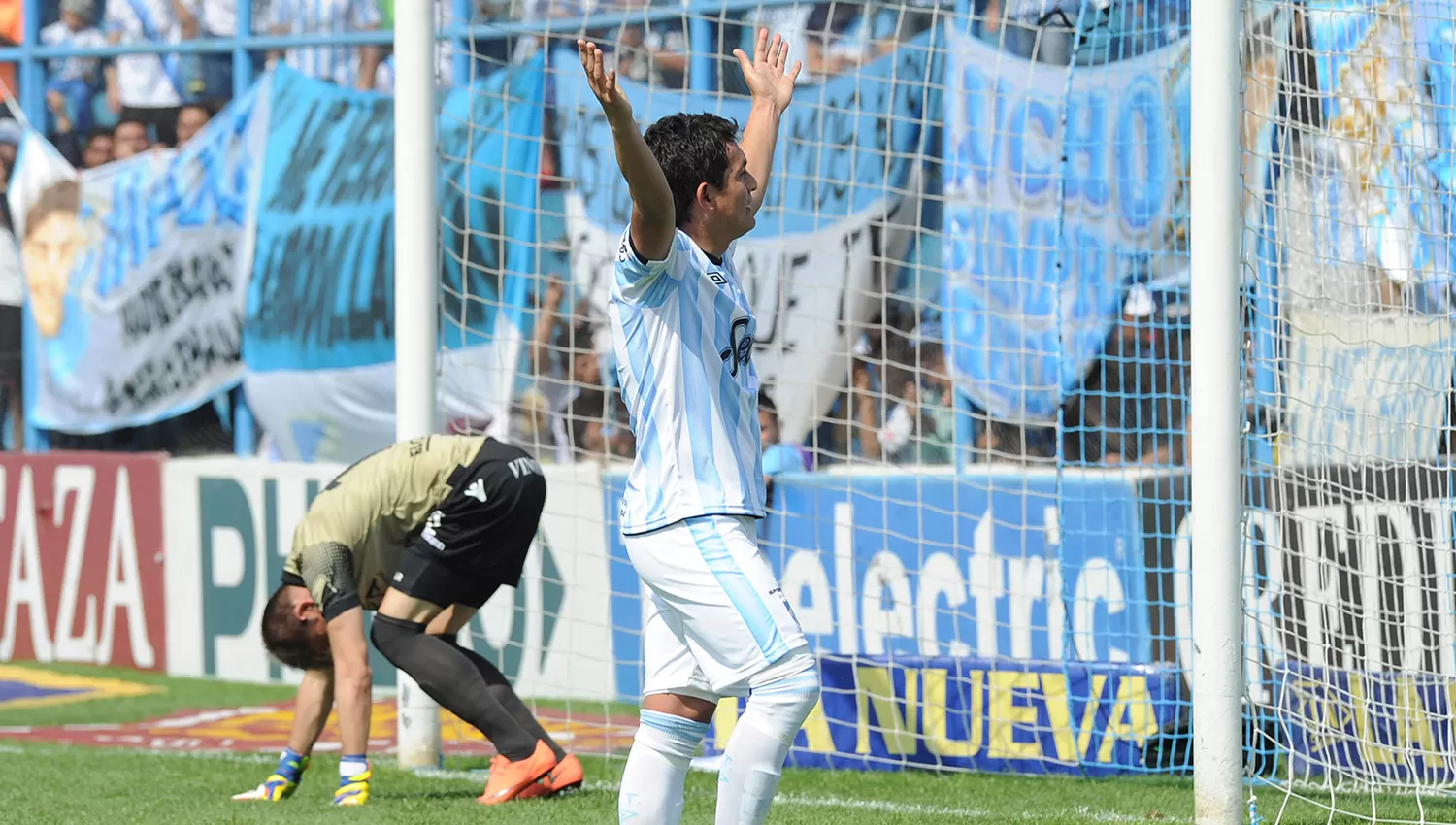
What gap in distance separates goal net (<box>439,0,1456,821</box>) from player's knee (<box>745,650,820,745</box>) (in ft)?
6.36

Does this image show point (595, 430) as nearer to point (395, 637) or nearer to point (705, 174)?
point (395, 637)

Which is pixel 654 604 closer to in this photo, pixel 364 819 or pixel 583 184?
pixel 364 819

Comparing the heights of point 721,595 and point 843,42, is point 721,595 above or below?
below

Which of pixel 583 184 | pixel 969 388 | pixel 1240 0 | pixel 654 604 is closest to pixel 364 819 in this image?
pixel 654 604

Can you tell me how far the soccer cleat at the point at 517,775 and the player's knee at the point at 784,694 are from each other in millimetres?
2142

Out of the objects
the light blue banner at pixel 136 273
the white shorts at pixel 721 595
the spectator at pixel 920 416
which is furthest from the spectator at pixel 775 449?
the white shorts at pixel 721 595

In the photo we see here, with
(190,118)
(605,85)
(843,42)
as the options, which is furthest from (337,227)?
(605,85)

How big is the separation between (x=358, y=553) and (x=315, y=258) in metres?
5.09

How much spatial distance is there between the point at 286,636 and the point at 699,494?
2499 millimetres

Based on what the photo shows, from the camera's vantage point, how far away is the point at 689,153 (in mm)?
3535

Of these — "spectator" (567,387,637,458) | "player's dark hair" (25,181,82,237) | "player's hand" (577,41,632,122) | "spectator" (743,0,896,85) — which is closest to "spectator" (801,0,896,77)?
"spectator" (743,0,896,85)

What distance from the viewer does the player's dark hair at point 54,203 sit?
1134cm

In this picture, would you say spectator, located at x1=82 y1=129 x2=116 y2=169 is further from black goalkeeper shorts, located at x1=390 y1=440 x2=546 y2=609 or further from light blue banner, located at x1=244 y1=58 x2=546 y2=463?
black goalkeeper shorts, located at x1=390 y1=440 x2=546 y2=609

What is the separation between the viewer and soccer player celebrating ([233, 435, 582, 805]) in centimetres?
544
